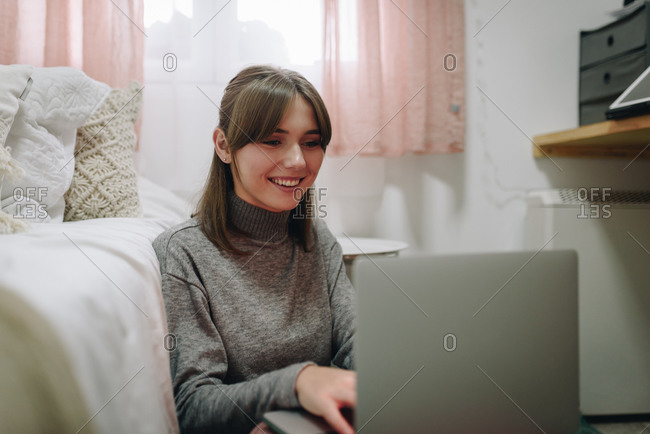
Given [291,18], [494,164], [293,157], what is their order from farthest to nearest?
[494,164]
[291,18]
[293,157]

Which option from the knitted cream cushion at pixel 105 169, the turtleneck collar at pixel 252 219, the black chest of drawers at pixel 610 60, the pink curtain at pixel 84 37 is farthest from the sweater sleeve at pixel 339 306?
the black chest of drawers at pixel 610 60

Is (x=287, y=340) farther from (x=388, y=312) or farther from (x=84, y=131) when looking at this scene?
(x=84, y=131)

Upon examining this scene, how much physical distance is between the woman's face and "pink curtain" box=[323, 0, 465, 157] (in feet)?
1.99

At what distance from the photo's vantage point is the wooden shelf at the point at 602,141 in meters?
1.07

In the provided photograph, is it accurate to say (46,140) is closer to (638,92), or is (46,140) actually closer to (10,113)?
(10,113)

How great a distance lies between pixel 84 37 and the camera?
122 centimetres

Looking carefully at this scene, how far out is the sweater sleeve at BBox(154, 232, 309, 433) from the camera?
0.49m

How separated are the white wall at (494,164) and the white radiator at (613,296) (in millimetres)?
221

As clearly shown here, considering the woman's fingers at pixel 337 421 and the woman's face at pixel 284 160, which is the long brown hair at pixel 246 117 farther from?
the woman's fingers at pixel 337 421

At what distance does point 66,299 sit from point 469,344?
0.39 m

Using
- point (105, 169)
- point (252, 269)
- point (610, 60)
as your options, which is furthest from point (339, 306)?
point (610, 60)

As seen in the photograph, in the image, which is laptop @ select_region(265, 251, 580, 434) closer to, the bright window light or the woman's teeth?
the woman's teeth

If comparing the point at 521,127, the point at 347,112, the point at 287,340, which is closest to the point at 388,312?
the point at 287,340

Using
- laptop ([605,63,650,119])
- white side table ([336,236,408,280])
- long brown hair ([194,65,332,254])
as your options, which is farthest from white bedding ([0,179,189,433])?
laptop ([605,63,650,119])
